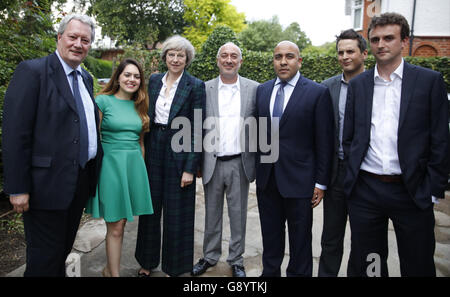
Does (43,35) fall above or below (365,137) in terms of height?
above

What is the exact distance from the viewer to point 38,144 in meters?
1.90

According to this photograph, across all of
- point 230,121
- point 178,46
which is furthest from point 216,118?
point 178,46

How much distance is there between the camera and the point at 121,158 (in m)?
2.49

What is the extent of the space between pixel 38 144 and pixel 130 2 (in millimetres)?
23093

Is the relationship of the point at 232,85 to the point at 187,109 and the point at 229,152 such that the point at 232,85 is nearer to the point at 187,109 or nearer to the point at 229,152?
the point at 187,109

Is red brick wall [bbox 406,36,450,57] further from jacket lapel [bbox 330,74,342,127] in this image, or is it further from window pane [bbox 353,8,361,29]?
jacket lapel [bbox 330,74,342,127]

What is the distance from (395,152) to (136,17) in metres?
24.0

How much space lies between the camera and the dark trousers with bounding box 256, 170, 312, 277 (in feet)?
8.07

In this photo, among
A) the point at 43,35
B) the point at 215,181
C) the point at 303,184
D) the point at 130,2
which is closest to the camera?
the point at 303,184

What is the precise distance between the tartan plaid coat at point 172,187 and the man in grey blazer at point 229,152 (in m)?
0.13

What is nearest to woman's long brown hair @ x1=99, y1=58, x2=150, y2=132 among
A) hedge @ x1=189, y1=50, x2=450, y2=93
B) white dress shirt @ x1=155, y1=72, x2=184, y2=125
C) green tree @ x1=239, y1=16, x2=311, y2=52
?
white dress shirt @ x1=155, y1=72, x2=184, y2=125
